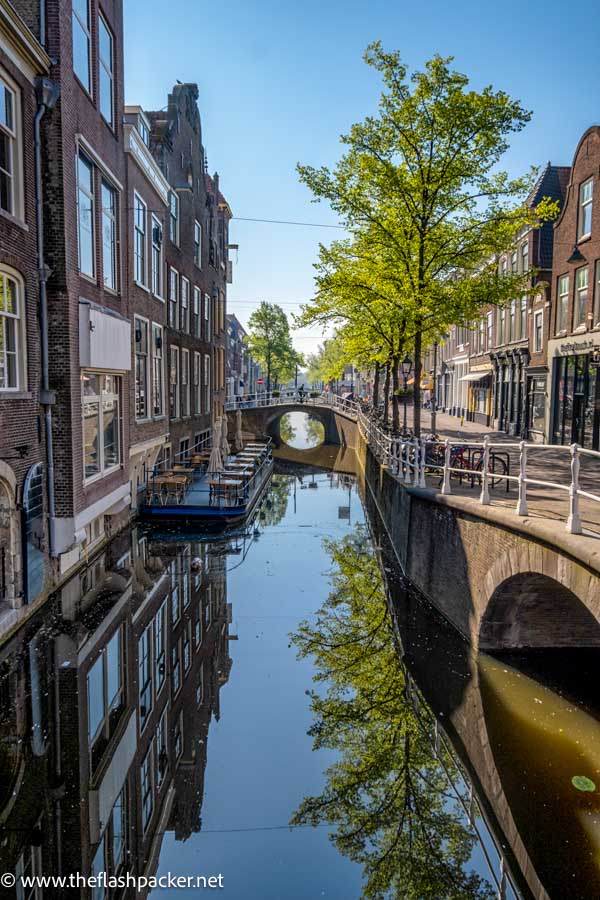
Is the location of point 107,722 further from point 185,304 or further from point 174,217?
point 185,304

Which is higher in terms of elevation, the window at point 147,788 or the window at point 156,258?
the window at point 156,258

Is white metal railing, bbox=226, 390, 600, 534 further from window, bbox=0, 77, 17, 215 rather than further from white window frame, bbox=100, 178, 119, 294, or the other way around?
Answer: window, bbox=0, 77, 17, 215

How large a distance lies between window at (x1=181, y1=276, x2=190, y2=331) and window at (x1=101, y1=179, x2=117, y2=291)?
10592mm

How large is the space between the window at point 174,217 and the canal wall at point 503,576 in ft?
52.3

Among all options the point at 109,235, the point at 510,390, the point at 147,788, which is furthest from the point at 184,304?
the point at 147,788

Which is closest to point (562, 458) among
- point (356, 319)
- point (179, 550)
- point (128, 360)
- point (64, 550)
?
point (356, 319)

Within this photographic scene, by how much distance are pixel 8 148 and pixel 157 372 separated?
11.3m

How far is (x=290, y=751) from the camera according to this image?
7.73m

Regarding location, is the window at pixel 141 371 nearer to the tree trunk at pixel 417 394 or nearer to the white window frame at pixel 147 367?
the white window frame at pixel 147 367

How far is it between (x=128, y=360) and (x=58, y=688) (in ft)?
28.8

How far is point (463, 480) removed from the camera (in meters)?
14.7

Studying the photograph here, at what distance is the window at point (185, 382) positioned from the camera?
2613 cm

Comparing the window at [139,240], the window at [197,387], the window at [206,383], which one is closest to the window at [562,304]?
the window at [139,240]

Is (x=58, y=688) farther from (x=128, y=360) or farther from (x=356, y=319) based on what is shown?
(x=356, y=319)
